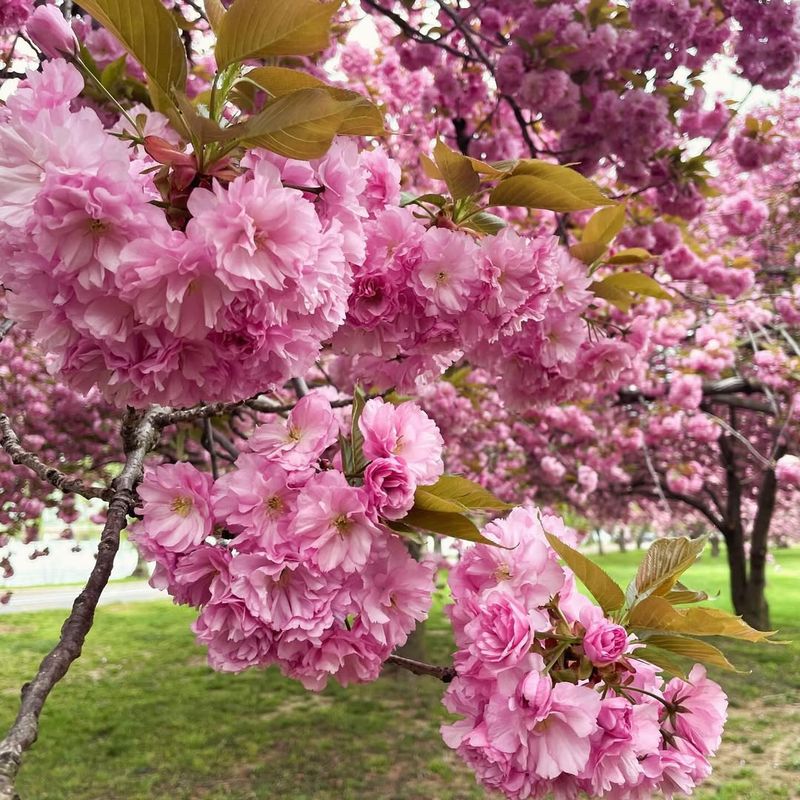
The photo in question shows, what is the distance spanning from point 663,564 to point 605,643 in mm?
186

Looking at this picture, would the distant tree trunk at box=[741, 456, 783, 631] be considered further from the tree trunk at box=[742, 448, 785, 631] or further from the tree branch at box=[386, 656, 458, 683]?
the tree branch at box=[386, 656, 458, 683]

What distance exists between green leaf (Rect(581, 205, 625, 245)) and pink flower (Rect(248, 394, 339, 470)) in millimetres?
893

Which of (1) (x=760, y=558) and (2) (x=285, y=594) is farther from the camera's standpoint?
(1) (x=760, y=558)

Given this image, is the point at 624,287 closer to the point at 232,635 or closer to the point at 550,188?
the point at 550,188

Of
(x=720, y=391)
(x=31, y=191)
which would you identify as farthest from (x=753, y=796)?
(x=31, y=191)

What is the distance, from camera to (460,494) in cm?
99

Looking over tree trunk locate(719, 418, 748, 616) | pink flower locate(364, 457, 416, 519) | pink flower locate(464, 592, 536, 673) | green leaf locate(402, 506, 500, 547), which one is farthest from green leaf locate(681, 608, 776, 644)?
tree trunk locate(719, 418, 748, 616)

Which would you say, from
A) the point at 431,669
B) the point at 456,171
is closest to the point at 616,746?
Answer: the point at 431,669

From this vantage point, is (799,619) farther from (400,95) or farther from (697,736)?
(697,736)

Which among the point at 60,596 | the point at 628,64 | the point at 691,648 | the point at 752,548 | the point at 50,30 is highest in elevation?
the point at 628,64

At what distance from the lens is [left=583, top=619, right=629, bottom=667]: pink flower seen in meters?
0.96

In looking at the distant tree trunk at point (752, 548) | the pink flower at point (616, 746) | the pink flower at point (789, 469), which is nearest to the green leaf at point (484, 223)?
the pink flower at point (616, 746)

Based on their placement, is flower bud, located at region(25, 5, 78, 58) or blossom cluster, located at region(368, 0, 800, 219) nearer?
flower bud, located at region(25, 5, 78, 58)

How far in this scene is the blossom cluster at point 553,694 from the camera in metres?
0.93
